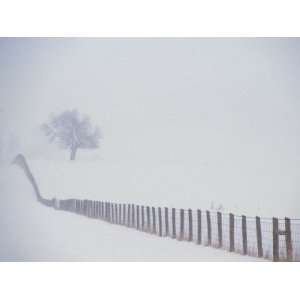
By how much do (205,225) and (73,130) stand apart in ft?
6.93

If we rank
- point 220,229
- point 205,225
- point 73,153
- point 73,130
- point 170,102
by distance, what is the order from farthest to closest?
point 73,153 → point 170,102 → point 73,130 → point 205,225 → point 220,229

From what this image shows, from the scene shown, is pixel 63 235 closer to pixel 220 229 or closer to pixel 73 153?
pixel 73 153

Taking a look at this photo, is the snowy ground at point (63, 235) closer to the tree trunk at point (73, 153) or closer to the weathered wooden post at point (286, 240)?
the tree trunk at point (73, 153)

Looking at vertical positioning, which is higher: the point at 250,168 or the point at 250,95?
the point at 250,95

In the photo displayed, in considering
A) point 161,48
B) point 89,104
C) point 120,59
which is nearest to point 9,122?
point 89,104

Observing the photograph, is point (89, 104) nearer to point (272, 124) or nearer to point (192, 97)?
point (192, 97)

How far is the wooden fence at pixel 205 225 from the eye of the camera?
584cm

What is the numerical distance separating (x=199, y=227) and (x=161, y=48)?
2426mm

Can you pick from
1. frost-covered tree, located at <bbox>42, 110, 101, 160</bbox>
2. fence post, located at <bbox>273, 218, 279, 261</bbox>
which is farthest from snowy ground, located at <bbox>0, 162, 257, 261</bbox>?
frost-covered tree, located at <bbox>42, 110, 101, 160</bbox>

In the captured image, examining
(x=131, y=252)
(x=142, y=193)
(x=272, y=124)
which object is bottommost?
(x=131, y=252)

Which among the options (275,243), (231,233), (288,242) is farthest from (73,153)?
(288,242)

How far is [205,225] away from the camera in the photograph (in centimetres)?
636

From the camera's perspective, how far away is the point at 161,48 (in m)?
6.72

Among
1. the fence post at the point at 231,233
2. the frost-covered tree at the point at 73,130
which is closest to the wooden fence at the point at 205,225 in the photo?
the fence post at the point at 231,233
